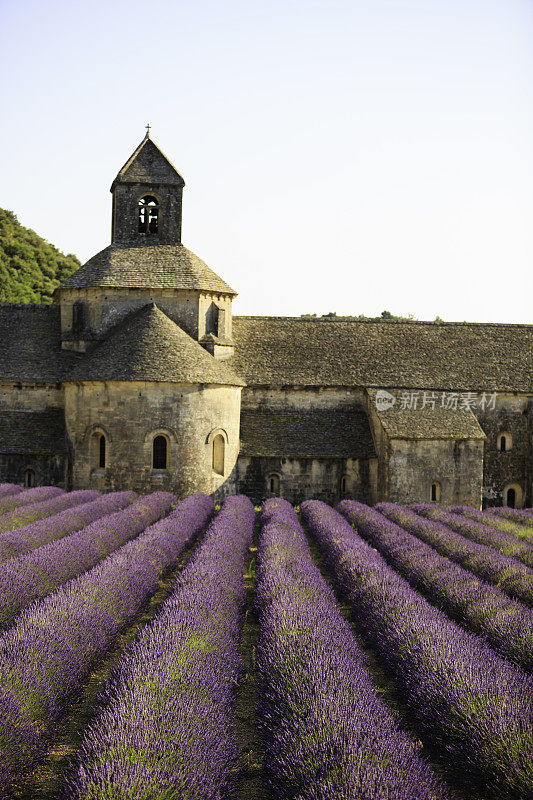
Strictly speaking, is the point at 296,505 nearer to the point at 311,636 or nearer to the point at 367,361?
the point at 367,361

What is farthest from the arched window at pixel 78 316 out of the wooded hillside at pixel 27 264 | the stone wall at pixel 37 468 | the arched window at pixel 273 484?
the wooded hillside at pixel 27 264

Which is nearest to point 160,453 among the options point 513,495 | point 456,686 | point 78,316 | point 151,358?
point 151,358

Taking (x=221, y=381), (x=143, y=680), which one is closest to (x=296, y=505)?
(x=221, y=381)

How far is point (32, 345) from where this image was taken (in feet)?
81.0

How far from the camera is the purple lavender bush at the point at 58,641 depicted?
531cm

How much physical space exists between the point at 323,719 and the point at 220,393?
58.2ft

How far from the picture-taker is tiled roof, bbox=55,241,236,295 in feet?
79.4

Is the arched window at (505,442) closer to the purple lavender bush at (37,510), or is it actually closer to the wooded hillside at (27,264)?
the purple lavender bush at (37,510)

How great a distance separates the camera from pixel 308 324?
28203 mm

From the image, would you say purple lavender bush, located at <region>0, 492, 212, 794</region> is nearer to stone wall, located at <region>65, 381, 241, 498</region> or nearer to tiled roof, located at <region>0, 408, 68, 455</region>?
stone wall, located at <region>65, 381, 241, 498</region>

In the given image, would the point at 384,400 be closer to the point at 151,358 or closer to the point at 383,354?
the point at 383,354

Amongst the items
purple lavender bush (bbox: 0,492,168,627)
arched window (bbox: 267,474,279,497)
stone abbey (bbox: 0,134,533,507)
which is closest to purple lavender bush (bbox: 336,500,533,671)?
purple lavender bush (bbox: 0,492,168,627)

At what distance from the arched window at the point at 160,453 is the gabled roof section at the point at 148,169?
1074 cm

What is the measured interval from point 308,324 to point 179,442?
915 cm
